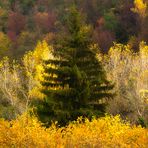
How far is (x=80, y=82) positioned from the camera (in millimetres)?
30000

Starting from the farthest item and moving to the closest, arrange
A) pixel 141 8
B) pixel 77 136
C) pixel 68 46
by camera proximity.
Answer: pixel 141 8 < pixel 68 46 < pixel 77 136

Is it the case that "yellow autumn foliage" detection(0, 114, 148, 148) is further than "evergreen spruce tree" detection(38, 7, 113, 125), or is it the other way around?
"evergreen spruce tree" detection(38, 7, 113, 125)

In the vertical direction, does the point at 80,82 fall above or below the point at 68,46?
below

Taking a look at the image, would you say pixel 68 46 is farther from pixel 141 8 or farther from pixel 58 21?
pixel 58 21

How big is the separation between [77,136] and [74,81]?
8.04 m

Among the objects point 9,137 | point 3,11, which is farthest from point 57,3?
point 9,137

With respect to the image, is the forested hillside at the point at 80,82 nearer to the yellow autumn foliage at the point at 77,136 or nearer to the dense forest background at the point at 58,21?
the yellow autumn foliage at the point at 77,136

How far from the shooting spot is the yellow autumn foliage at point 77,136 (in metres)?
21.8

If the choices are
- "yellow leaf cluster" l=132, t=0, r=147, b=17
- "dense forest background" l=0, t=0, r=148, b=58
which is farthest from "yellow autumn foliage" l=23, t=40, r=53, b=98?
"yellow leaf cluster" l=132, t=0, r=147, b=17

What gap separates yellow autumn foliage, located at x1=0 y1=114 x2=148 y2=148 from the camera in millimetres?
21828

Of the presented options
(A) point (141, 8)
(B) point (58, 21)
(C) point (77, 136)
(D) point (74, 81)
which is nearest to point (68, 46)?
(D) point (74, 81)

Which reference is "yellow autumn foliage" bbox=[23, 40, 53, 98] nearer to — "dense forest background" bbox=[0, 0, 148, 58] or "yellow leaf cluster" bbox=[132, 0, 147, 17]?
"dense forest background" bbox=[0, 0, 148, 58]

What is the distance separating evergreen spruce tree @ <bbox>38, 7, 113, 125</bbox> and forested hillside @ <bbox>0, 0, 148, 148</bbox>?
0.17ft

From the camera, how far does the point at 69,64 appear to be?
30.8 meters
